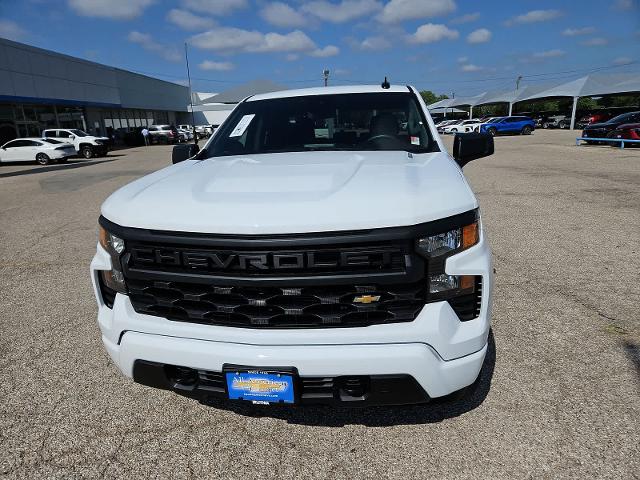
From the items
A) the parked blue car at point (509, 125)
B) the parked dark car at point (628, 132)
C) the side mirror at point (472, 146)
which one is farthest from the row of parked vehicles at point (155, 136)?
the side mirror at point (472, 146)

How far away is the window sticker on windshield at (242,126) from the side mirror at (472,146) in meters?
1.63

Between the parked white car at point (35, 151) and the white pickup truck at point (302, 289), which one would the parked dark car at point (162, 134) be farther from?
the white pickup truck at point (302, 289)

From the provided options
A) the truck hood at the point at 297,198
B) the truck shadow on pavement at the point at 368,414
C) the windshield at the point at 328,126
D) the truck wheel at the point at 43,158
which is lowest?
the truck shadow on pavement at the point at 368,414

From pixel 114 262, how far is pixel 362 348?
120 centimetres

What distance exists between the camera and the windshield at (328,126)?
3.05 m

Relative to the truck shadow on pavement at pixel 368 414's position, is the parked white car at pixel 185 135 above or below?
above

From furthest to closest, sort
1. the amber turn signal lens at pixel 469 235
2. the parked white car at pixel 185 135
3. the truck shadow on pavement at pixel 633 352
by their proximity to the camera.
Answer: the parked white car at pixel 185 135 → the truck shadow on pavement at pixel 633 352 → the amber turn signal lens at pixel 469 235

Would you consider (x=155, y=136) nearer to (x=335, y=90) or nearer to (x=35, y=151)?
(x=35, y=151)

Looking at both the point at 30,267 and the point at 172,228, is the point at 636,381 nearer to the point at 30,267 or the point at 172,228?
the point at 172,228

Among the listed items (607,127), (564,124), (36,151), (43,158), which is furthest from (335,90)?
(564,124)

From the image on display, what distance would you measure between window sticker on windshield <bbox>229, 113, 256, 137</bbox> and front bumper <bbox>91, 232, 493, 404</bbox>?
1851 millimetres

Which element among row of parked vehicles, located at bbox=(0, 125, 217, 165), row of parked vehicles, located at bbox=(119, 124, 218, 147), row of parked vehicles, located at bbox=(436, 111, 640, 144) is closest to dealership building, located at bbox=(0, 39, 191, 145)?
row of parked vehicles, located at bbox=(119, 124, 218, 147)

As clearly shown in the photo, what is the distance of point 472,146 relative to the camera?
10.1 feet

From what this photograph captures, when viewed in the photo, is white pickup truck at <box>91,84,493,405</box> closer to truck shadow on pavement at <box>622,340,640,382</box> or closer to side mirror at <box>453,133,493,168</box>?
side mirror at <box>453,133,493,168</box>
